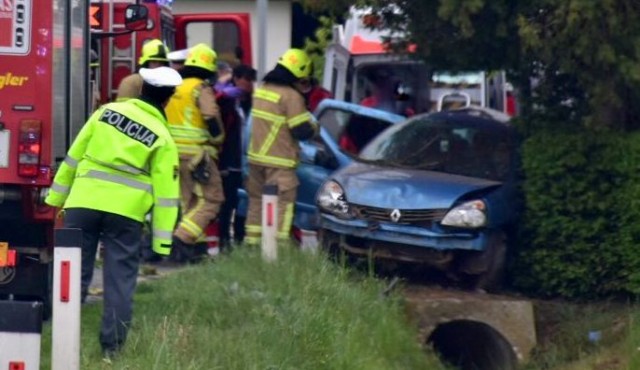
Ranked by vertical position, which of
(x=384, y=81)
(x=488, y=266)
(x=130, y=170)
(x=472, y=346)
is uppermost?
(x=384, y=81)

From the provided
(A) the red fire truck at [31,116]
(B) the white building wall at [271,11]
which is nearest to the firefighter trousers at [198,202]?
(A) the red fire truck at [31,116]

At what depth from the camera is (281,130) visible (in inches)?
480

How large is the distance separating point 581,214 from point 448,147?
1.52 metres

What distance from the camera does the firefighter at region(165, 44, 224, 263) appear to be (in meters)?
12.4

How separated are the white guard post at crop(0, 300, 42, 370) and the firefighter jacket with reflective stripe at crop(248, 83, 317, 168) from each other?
5686mm

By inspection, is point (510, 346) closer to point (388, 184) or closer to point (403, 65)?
point (388, 184)

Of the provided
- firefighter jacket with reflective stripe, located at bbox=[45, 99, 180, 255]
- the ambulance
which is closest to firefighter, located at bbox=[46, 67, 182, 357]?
firefighter jacket with reflective stripe, located at bbox=[45, 99, 180, 255]

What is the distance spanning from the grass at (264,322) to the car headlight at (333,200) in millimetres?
614

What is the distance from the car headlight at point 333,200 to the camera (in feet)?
36.3

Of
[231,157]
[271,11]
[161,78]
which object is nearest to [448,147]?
[231,157]

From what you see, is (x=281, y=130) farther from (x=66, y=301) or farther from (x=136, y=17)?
(x=66, y=301)

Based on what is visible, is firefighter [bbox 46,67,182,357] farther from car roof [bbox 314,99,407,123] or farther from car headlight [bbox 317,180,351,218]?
car roof [bbox 314,99,407,123]

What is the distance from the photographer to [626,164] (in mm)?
10477

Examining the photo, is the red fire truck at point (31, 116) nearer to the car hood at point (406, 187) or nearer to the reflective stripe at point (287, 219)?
the car hood at point (406, 187)
